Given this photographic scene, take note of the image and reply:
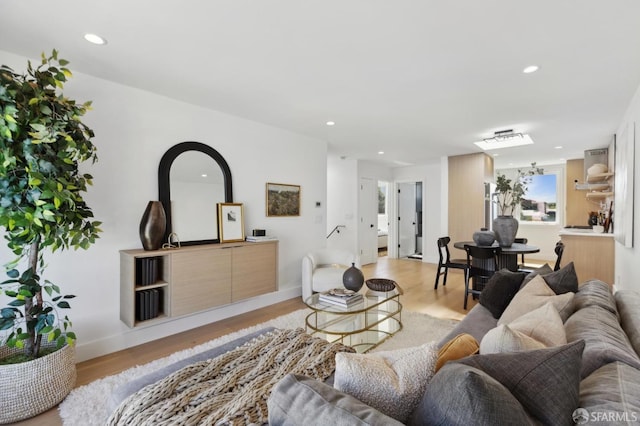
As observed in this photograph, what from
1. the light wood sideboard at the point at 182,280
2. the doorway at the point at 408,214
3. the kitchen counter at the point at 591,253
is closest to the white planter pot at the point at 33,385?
the light wood sideboard at the point at 182,280

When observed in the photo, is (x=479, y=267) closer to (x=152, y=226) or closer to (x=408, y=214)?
(x=408, y=214)

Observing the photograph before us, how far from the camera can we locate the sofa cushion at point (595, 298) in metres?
1.63

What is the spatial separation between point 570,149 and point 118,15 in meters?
7.03

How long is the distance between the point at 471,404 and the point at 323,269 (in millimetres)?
3368

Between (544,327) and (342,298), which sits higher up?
(544,327)

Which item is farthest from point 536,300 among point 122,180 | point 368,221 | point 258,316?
point 368,221

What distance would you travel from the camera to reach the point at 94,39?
2059 millimetres

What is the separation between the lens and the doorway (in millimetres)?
7805

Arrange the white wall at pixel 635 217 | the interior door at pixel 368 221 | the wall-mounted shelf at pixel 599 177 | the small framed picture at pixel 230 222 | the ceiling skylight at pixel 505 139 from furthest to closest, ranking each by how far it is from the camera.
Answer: the interior door at pixel 368 221 → the wall-mounted shelf at pixel 599 177 → the ceiling skylight at pixel 505 139 → the small framed picture at pixel 230 222 → the white wall at pixel 635 217

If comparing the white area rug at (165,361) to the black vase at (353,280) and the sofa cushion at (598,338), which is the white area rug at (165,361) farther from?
Result: the sofa cushion at (598,338)

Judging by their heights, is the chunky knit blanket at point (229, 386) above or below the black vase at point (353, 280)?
below

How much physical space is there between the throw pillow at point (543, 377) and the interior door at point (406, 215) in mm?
7020

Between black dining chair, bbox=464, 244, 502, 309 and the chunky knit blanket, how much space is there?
9.18 ft

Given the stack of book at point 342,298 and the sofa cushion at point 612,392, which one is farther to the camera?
the stack of book at point 342,298
